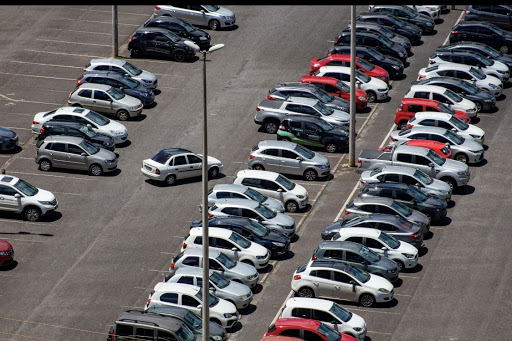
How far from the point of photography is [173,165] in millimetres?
41531

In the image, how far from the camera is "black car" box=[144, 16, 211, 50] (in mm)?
55688

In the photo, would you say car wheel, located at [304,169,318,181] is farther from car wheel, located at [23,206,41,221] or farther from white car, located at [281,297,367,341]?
white car, located at [281,297,367,341]

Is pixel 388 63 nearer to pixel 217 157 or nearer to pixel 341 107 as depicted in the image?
pixel 341 107

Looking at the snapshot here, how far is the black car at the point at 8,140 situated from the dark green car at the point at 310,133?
38.3 feet

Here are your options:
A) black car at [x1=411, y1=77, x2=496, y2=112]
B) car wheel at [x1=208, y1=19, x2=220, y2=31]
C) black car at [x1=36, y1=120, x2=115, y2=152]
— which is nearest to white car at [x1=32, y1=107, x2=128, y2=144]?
black car at [x1=36, y1=120, x2=115, y2=152]

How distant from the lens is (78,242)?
121 feet

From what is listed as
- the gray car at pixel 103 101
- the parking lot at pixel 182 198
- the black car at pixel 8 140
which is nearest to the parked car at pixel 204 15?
the parking lot at pixel 182 198

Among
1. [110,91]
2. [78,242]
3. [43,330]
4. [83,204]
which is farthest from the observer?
[110,91]

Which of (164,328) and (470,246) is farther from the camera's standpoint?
(470,246)

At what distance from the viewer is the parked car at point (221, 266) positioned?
3316 cm

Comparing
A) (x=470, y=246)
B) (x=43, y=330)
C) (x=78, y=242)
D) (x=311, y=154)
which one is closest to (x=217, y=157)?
(x=311, y=154)

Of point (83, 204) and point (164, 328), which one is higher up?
point (164, 328)

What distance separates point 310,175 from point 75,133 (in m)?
10.5

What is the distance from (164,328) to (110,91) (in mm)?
21689
